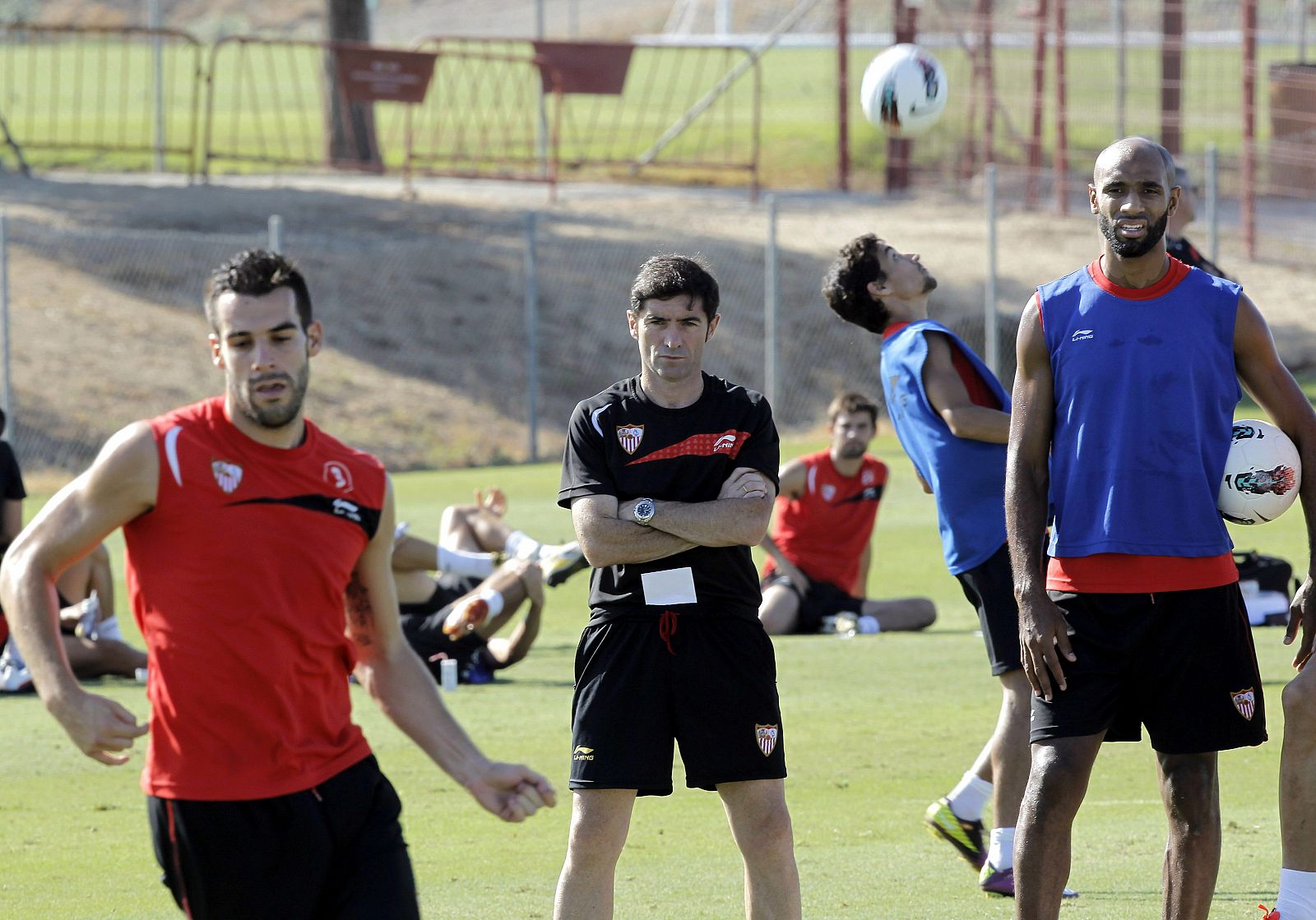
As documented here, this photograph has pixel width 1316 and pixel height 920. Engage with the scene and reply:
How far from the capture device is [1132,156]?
514 centimetres

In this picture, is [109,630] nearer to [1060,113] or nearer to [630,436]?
[630,436]

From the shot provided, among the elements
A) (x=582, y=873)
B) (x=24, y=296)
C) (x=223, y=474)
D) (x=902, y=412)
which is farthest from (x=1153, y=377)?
(x=24, y=296)

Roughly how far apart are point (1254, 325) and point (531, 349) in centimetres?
1649

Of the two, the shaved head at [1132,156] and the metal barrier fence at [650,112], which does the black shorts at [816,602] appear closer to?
the shaved head at [1132,156]

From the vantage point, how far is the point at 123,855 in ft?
23.0

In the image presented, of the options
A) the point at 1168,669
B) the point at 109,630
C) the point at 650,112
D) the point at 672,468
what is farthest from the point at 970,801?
the point at 650,112

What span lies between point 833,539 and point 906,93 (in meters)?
3.03

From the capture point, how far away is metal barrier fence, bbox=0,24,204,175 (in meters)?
31.9

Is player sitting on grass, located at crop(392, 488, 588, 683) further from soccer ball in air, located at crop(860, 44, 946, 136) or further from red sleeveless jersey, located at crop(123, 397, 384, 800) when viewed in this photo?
red sleeveless jersey, located at crop(123, 397, 384, 800)

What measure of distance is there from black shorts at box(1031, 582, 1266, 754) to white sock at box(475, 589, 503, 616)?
18.7 feet

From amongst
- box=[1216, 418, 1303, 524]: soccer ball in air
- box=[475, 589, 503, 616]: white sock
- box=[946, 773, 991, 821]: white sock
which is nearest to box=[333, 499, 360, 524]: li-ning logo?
box=[1216, 418, 1303, 524]: soccer ball in air

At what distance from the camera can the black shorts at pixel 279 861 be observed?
4020 mm

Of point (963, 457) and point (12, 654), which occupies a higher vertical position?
point (963, 457)

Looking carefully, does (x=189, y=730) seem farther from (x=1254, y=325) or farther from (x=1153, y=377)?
(x=1254, y=325)
